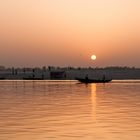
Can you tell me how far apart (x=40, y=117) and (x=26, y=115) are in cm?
148

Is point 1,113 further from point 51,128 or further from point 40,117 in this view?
point 51,128

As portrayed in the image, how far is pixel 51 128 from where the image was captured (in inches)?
989

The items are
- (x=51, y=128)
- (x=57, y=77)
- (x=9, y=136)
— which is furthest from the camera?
(x=57, y=77)

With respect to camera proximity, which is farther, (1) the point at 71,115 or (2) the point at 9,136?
(1) the point at 71,115

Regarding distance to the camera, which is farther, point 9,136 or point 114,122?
point 114,122

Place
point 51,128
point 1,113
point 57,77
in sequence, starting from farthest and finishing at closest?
point 57,77 → point 1,113 → point 51,128

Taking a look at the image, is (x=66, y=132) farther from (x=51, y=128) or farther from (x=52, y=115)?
(x=52, y=115)

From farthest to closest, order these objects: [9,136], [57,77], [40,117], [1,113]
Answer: [57,77] < [1,113] < [40,117] < [9,136]

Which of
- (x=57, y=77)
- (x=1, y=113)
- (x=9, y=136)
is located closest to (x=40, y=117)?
(x=1, y=113)

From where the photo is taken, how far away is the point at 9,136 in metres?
22.4

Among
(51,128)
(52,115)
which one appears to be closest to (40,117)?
(52,115)

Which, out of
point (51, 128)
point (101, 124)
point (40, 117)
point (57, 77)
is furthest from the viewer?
point (57, 77)

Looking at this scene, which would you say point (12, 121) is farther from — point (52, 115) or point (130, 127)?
point (130, 127)

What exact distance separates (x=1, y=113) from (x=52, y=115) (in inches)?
136
